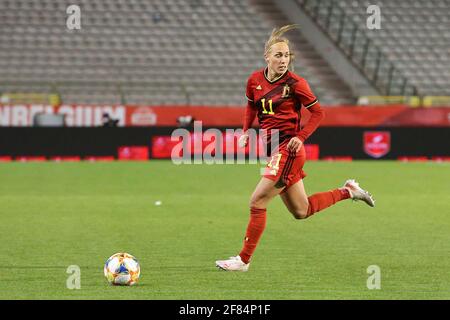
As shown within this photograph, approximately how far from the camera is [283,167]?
9.60 meters

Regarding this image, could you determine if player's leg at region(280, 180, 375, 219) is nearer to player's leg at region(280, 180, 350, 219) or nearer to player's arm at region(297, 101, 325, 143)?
player's leg at region(280, 180, 350, 219)

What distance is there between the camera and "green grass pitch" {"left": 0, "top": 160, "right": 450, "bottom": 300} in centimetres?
862

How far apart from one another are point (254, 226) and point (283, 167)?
1.94 feet

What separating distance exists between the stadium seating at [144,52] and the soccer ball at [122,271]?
21.1 meters

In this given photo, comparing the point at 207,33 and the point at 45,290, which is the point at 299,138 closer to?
the point at 45,290

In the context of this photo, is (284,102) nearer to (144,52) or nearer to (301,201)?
(301,201)

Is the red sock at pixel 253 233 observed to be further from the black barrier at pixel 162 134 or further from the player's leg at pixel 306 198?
the black barrier at pixel 162 134

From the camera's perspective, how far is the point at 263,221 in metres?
9.72

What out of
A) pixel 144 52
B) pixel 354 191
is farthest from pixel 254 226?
pixel 144 52

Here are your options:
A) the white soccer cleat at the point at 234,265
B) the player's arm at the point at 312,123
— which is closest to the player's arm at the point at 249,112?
the player's arm at the point at 312,123

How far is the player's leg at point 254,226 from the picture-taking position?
378 inches

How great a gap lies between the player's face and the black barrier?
57.4 ft

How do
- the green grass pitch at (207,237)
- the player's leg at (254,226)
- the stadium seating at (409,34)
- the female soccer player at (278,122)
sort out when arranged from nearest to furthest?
the green grass pitch at (207,237) < the female soccer player at (278,122) < the player's leg at (254,226) < the stadium seating at (409,34)

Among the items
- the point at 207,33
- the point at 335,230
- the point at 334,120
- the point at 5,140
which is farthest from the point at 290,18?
the point at 335,230
